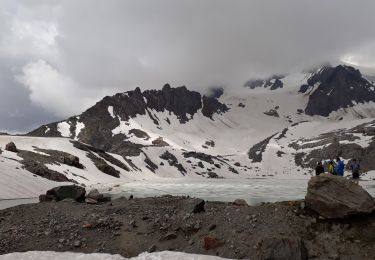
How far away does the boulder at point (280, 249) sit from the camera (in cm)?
1823

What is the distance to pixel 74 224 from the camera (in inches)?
929

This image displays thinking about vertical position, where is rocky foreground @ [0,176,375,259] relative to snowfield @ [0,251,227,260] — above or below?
above

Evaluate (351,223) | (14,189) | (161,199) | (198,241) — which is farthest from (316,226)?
(14,189)

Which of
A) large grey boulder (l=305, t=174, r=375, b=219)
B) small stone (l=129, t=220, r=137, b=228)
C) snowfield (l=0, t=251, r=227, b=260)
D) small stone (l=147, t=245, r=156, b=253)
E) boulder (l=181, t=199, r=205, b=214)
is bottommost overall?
snowfield (l=0, t=251, r=227, b=260)

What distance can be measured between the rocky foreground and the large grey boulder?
5 centimetres

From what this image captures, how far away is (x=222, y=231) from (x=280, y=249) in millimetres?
3402

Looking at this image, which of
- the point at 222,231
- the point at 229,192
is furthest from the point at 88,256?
the point at 229,192

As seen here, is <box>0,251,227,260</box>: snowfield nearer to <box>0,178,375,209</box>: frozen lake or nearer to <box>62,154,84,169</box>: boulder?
<box>0,178,375,209</box>: frozen lake

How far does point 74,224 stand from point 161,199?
7961 mm

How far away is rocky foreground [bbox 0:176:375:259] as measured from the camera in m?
19.0

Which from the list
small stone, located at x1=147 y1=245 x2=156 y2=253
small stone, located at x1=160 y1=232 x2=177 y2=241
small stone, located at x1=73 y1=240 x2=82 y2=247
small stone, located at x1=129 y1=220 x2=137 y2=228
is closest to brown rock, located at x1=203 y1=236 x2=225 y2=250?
small stone, located at x1=160 y1=232 x2=177 y2=241

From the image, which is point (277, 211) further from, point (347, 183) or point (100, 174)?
point (100, 174)

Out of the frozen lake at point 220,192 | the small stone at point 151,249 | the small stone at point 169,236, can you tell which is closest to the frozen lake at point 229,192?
the frozen lake at point 220,192

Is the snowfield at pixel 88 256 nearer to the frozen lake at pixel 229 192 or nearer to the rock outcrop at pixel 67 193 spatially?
the rock outcrop at pixel 67 193
